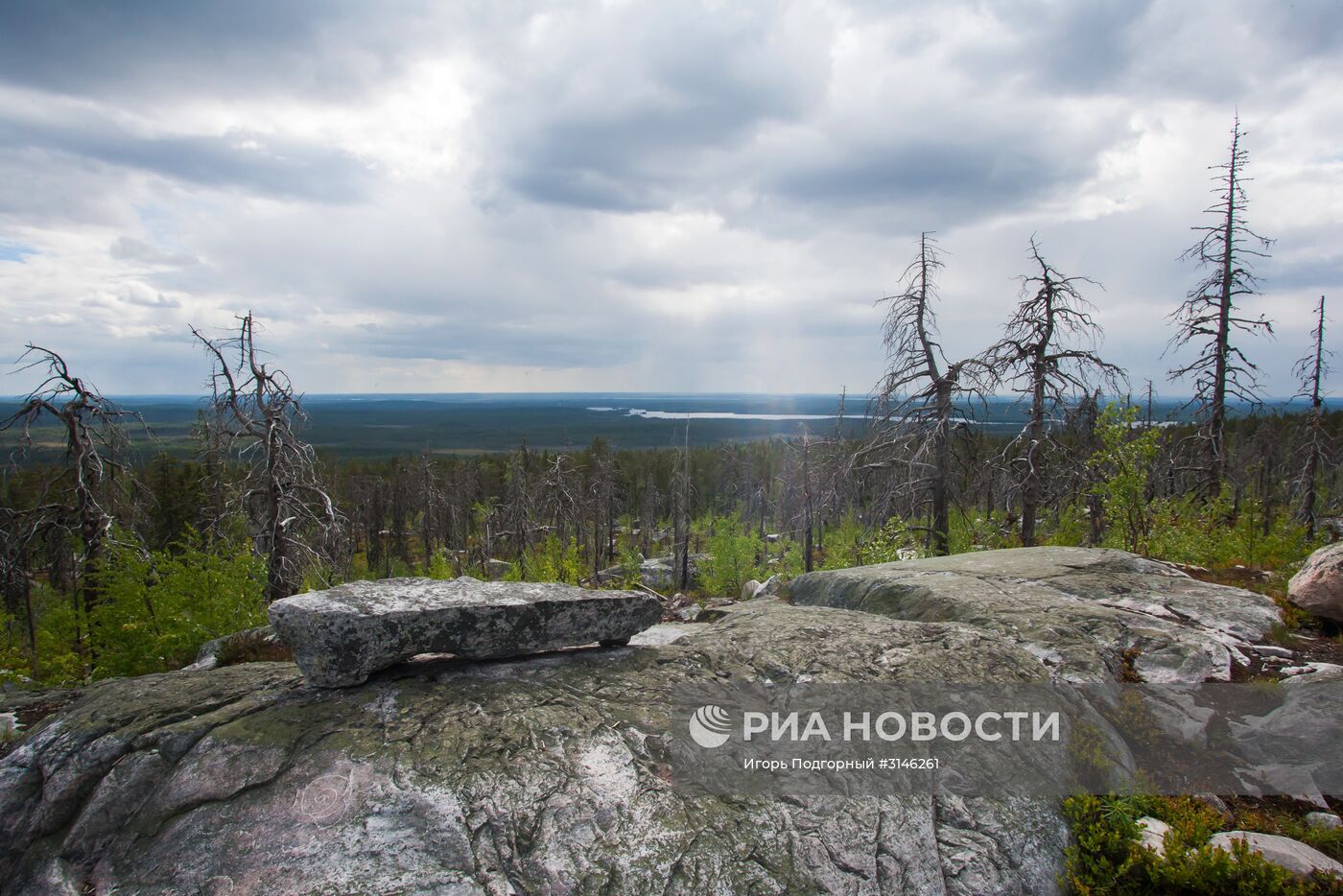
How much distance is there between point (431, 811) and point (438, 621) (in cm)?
165

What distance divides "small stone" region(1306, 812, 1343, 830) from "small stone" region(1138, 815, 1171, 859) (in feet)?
4.05

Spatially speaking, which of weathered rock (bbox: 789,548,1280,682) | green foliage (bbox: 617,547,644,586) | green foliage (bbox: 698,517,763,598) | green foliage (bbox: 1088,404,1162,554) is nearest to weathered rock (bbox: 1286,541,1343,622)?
weathered rock (bbox: 789,548,1280,682)

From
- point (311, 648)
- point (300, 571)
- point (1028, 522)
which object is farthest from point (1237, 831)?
point (300, 571)

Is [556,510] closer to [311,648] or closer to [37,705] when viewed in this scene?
[37,705]

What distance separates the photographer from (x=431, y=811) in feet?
15.6

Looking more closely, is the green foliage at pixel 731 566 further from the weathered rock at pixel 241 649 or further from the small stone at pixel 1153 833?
the small stone at pixel 1153 833

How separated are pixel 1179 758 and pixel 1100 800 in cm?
133

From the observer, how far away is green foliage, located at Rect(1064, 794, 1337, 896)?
4773mm

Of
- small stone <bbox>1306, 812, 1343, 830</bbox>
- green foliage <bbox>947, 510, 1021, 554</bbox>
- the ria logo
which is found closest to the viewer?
small stone <bbox>1306, 812, 1343, 830</bbox>

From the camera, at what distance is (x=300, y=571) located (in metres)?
13.5

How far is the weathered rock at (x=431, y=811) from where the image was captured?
4.48 m

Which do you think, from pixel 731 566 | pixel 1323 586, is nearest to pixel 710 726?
pixel 1323 586

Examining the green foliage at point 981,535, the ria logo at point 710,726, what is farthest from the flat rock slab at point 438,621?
the green foliage at point 981,535

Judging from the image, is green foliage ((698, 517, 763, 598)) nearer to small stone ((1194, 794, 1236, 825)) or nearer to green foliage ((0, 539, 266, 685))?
green foliage ((0, 539, 266, 685))
